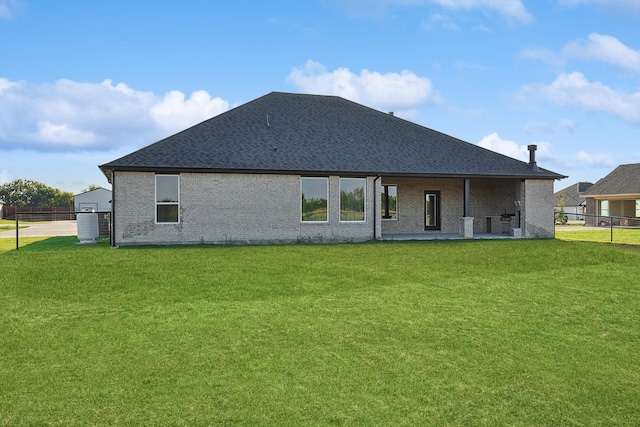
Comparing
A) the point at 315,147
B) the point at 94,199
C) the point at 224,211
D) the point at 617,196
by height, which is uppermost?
the point at 315,147

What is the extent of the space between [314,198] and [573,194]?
192 feet

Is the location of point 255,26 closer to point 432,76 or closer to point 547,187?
point 432,76

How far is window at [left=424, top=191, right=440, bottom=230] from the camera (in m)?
23.5

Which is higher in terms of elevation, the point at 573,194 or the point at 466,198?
the point at 573,194

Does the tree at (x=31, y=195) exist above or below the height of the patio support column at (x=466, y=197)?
above

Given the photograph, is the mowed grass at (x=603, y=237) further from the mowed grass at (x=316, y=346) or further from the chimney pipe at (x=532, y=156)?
the mowed grass at (x=316, y=346)

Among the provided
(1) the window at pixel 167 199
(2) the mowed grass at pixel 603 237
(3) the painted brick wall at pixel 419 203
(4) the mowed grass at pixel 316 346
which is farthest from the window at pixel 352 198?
(2) the mowed grass at pixel 603 237

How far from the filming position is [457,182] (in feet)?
77.4

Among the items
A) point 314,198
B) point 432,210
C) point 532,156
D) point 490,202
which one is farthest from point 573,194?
point 314,198

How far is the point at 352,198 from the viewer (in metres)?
20.1

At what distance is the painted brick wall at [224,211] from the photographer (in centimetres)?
1780

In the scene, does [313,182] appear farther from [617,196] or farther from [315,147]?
[617,196]

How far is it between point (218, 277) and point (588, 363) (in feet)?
24.5

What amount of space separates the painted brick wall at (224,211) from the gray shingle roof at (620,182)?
30.8 meters
